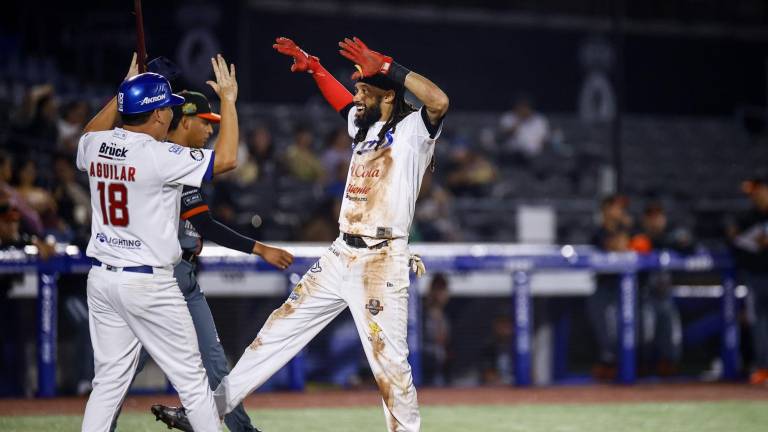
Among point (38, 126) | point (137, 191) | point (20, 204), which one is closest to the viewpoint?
point (137, 191)

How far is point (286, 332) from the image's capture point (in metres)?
5.64

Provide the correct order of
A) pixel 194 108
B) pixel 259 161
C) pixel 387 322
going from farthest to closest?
pixel 259 161 → pixel 194 108 → pixel 387 322

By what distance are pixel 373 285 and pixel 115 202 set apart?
129 cm

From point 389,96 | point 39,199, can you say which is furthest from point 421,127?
point 39,199

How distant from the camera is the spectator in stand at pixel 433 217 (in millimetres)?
12039

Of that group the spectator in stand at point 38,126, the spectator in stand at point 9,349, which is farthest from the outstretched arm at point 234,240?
the spectator in stand at point 38,126

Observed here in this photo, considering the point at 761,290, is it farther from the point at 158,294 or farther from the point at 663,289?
the point at 158,294

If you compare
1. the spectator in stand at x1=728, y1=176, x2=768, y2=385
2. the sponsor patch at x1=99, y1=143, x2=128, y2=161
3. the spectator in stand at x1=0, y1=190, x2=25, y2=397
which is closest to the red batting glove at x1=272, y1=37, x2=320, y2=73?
the sponsor patch at x1=99, y1=143, x2=128, y2=161

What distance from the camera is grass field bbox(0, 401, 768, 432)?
738 cm

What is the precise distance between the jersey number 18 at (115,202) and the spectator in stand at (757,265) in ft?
23.2

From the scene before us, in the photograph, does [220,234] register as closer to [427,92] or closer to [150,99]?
[150,99]

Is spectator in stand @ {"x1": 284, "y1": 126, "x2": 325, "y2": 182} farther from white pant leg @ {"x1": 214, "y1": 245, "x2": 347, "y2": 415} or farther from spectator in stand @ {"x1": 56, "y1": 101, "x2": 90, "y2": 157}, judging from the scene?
white pant leg @ {"x1": 214, "y1": 245, "x2": 347, "y2": 415}

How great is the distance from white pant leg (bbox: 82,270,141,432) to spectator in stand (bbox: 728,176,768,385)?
7.02 meters

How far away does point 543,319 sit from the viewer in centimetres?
1084
